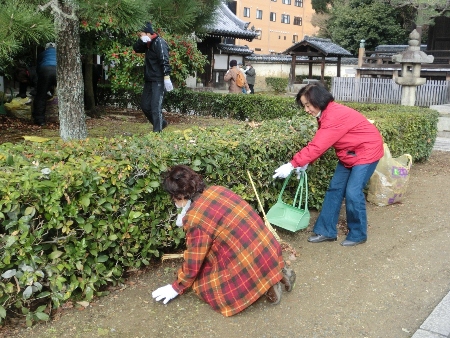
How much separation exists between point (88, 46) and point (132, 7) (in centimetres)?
621

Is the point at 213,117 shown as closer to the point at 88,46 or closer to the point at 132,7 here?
the point at 88,46

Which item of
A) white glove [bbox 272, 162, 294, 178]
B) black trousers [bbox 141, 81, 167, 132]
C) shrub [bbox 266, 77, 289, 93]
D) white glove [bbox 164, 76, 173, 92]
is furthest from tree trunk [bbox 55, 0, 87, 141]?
shrub [bbox 266, 77, 289, 93]

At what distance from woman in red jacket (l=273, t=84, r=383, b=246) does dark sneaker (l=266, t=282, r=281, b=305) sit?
1.03 m

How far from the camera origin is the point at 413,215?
4.90 m

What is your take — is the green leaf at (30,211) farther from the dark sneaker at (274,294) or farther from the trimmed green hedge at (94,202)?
the dark sneaker at (274,294)

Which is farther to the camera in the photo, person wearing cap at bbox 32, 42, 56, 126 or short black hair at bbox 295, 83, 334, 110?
person wearing cap at bbox 32, 42, 56, 126

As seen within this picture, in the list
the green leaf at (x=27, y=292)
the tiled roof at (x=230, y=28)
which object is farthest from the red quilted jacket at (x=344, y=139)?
the tiled roof at (x=230, y=28)

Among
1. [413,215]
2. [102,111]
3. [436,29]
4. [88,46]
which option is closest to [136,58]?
[88,46]

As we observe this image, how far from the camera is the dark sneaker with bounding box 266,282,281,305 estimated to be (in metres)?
2.94

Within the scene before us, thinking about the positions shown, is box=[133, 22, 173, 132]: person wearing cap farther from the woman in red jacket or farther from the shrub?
the shrub

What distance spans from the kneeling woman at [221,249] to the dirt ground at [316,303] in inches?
5.9

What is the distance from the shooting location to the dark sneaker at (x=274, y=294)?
294 centimetres

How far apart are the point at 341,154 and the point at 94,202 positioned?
2.09 metres

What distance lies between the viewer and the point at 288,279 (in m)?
3.08
